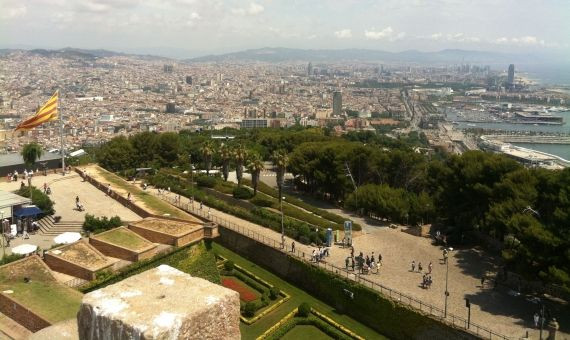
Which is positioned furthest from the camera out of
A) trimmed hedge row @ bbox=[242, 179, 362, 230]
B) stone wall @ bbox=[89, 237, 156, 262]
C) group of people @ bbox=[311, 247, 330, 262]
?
trimmed hedge row @ bbox=[242, 179, 362, 230]

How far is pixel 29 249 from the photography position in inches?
782

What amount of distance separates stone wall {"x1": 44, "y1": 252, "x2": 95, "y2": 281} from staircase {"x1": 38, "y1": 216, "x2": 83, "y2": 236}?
516 cm

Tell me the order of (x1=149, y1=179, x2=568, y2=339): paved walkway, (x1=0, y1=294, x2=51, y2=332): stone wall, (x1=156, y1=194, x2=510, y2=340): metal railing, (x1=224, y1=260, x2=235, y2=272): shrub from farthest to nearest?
(x1=224, y1=260, x2=235, y2=272): shrub → (x1=149, y1=179, x2=568, y2=339): paved walkway → (x1=156, y1=194, x2=510, y2=340): metal railing → (x1=0, y1=294, x2=51, y2=332): stone wall

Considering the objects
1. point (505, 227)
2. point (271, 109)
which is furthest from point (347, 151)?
point (271, 109)

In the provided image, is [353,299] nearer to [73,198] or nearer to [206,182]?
[206,182]

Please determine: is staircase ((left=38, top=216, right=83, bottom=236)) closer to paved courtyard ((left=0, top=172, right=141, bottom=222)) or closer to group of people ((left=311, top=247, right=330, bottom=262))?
paved courtyard ((left=0, top=172, right=141, bottom=222))

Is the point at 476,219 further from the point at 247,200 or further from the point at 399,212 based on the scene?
the point at 247,200

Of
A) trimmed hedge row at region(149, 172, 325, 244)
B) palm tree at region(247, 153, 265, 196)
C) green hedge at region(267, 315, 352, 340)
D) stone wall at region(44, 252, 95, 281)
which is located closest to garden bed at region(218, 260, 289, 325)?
green hedge at region(267, 315, 352, 340)

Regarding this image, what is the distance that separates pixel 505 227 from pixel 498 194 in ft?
9.01

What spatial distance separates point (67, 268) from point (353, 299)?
10830 millimetres

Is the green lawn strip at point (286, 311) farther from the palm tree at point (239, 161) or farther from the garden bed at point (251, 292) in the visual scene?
the palm tree at point (239, 161)

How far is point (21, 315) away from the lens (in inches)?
609

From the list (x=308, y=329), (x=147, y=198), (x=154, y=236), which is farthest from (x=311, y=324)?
(x=147, y=198)

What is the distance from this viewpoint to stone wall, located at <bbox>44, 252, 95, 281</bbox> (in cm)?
1919
